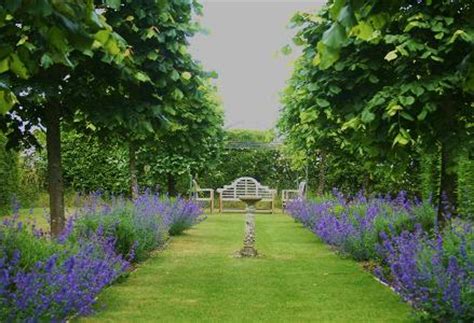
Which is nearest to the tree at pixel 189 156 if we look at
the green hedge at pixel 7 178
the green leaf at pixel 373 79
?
the green hedge at pixel 7 178

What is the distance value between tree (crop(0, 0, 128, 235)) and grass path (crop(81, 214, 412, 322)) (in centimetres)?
147

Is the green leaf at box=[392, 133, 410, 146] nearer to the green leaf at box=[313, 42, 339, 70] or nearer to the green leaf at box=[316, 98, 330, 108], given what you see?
the green leaf at box=[316, 98, 330, 108]

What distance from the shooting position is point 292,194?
74.5ft

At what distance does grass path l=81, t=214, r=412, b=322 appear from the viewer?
221 inches

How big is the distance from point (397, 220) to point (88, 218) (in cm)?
397

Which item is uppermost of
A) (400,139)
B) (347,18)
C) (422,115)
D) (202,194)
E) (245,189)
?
(422,115)

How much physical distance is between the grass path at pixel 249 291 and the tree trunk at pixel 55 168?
1.03 metres

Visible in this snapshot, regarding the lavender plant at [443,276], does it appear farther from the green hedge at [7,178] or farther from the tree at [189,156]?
the green hedge at [7,178]

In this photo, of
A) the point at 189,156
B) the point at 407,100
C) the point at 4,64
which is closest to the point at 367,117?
the point at 407,100

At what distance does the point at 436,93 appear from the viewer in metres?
5.72

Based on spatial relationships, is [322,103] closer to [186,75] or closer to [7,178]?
[186,75]

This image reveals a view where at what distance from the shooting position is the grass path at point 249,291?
5602 mm

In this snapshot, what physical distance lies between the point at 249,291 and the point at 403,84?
2.70 m

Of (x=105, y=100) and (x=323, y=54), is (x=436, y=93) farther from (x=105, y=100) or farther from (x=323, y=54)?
(x=323, y=54)
